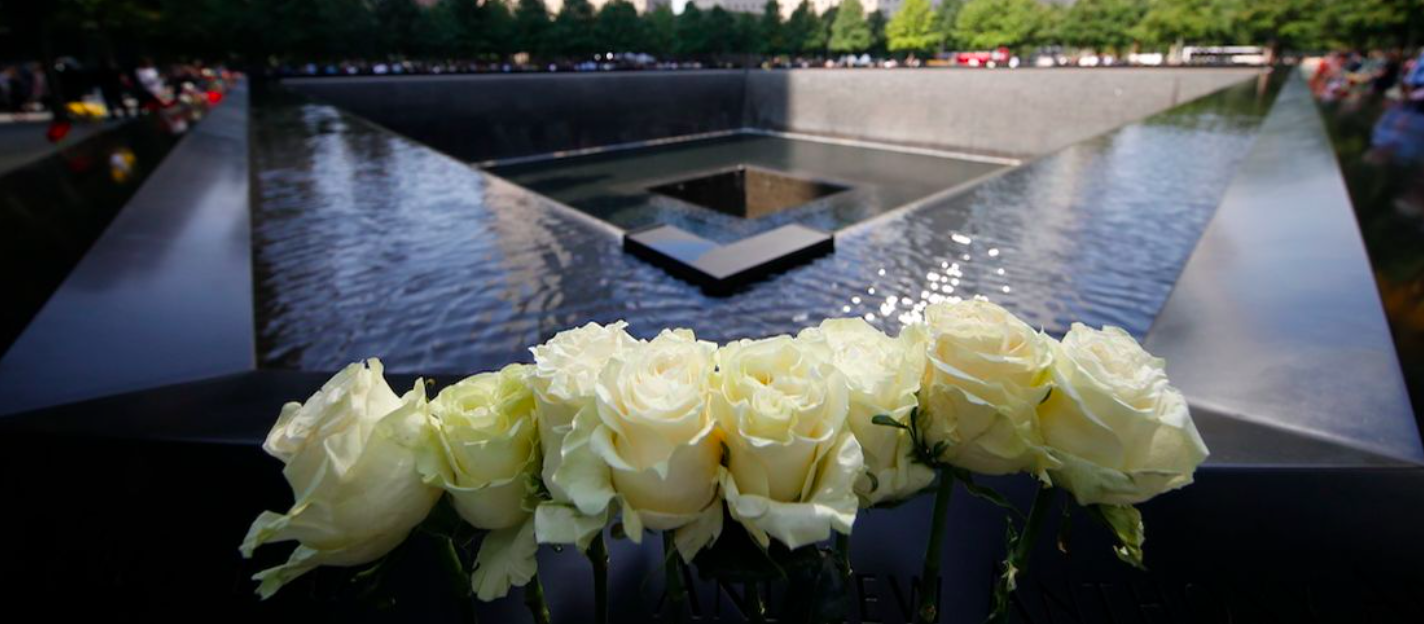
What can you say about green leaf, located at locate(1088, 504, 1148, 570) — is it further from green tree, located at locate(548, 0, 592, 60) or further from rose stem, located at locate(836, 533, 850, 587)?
green tree, located at locate(548, 0, 592, 60)

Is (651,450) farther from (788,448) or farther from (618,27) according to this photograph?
(618,27)

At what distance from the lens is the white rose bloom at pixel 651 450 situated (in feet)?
1.59

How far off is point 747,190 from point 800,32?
98.3 feet

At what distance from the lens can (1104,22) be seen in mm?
32125

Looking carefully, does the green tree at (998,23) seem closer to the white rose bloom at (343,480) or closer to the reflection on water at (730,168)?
the reflection on water at (730,168)

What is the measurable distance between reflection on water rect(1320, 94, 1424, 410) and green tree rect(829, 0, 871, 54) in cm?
3643

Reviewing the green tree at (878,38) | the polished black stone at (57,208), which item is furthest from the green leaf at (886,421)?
the green tree at (878,38)

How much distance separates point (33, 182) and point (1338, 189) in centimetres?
814

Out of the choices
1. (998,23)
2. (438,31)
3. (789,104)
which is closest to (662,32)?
(438,31)

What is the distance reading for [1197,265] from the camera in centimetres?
290

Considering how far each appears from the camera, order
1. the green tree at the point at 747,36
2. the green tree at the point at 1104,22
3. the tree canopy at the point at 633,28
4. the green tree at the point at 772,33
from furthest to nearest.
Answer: the green tree at the point at 772,33 < the green tree at the point at 747,36 < the green tree at the point at 1104,22 < the tree canopy at the point at 633,28

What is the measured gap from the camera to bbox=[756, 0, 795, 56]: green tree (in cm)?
3834

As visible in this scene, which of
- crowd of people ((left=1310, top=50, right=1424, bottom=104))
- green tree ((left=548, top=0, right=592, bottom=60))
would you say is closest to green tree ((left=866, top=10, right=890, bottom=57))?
green tree ((left=548, top=0, right=592, bottom=60))

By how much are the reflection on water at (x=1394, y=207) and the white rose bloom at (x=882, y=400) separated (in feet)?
4.77
